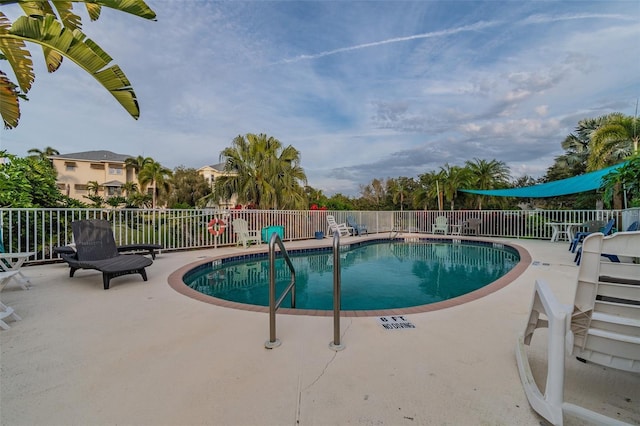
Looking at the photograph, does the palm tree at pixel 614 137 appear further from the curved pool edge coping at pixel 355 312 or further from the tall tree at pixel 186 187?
the tall tree at pixel 186 187

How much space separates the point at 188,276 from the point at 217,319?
321cm

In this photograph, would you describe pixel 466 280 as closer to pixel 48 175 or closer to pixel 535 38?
pixel 535 38

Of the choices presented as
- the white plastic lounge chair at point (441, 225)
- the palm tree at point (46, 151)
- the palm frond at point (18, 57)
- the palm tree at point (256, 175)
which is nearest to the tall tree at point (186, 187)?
the palm tree at point (46, 151)

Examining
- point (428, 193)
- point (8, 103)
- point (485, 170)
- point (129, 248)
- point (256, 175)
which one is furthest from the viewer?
point (485, 170)

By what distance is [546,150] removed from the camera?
23391 mm

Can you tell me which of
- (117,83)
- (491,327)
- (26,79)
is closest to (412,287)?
(491,327)

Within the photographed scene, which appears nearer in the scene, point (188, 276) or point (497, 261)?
point (188, 276)

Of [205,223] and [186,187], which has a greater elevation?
[186,187]

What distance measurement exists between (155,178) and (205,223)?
87.4ft

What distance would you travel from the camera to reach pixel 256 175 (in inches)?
623

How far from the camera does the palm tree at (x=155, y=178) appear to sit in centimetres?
3110

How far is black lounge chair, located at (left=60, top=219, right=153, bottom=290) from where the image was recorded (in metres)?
4.53

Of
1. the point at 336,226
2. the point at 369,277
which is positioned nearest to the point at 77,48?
the point at 369,277

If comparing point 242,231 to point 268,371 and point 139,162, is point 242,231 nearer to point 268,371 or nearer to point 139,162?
point 268,371
